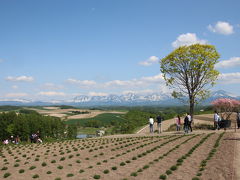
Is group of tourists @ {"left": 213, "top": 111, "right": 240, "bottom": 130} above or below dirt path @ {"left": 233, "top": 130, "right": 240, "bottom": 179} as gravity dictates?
above

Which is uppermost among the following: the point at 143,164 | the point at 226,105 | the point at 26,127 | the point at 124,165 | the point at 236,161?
the point at 226,105

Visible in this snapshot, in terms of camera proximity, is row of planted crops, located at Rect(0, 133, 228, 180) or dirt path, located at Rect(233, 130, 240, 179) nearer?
dirt path, located at Rect(233, 130, 240, 179)

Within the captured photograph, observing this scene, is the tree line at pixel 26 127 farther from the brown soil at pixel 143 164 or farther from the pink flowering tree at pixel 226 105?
the brown soil at pixel 143 164

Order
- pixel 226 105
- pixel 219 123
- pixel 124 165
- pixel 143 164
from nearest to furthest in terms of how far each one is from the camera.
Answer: pixel 143 164
pixel 124 165
pixel 219 123
pixel 226 105

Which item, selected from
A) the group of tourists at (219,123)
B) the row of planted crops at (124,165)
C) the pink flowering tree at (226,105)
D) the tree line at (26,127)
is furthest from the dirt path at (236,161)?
the tree line at (26,127)

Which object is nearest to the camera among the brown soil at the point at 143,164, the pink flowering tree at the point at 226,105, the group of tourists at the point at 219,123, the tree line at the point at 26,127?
the brown soil at the point at 143,164

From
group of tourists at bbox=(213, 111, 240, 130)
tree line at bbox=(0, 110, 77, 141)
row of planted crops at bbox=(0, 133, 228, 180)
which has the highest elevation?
group of tourists at bbox=(213, 111, 240, 130)

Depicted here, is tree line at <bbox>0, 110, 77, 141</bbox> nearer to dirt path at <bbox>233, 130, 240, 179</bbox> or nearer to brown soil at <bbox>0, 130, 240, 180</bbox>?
brown soil at <bbox>0, 130, 240, 180</bbox>

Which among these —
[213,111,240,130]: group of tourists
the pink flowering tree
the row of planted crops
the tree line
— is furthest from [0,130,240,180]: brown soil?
the tree line

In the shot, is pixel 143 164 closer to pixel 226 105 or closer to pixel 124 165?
pixel 124 165

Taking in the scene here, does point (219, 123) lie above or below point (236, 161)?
above

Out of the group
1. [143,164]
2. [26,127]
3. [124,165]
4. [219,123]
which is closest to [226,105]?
[219,123]

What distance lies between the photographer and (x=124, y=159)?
1844 centimetres

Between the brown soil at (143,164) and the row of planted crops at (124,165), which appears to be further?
the row of planted crops at (124,165)
